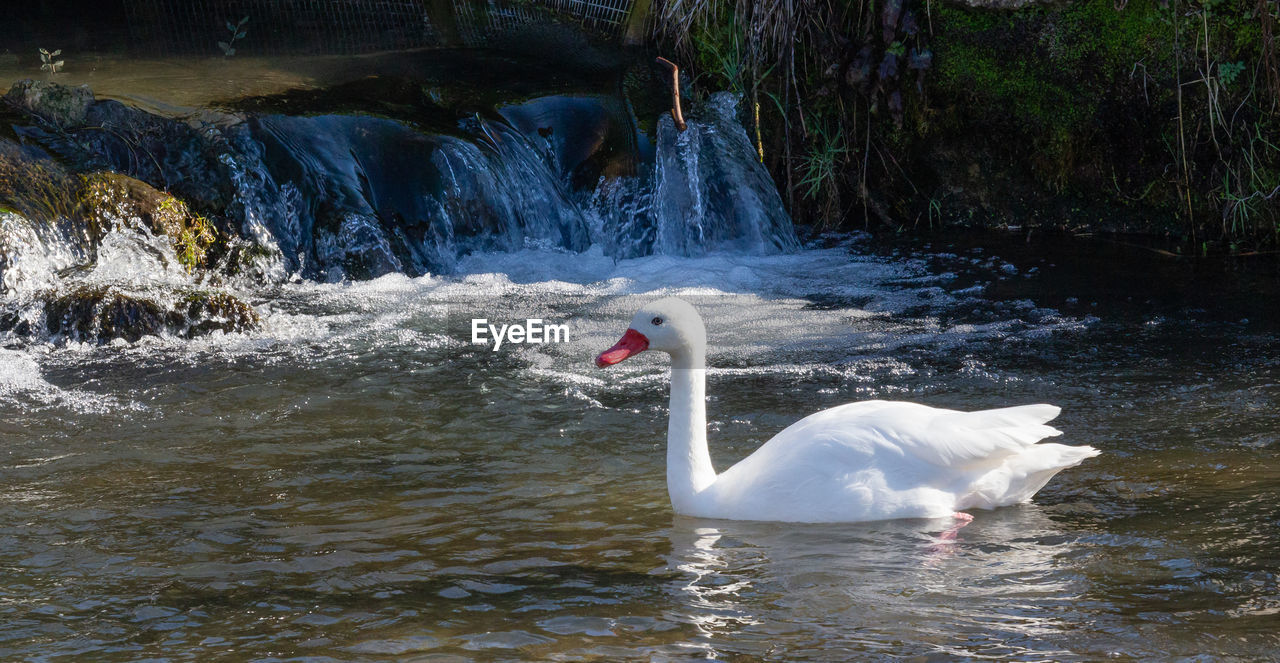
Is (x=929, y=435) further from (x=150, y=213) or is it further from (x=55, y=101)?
(x=55, y=101)

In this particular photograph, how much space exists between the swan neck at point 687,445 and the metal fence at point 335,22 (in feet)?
24.0

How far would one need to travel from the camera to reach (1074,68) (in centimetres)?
944

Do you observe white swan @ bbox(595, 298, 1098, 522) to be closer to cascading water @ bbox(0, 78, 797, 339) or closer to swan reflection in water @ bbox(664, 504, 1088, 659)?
swan reflection in water @ bbox(664, 504, 1088, 659)

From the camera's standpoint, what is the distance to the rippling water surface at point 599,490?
3.63 metres

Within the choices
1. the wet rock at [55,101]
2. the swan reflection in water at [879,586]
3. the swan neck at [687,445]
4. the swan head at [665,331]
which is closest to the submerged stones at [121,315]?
the wet rock at [55,101]

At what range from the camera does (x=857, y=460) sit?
14.8 ft

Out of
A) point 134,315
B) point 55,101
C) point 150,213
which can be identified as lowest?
point 134,315

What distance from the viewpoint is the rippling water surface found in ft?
11.9

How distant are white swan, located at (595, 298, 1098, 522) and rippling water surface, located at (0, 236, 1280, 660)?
0.31 ft

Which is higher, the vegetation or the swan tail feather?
the vegetation

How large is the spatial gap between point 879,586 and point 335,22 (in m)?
10.9

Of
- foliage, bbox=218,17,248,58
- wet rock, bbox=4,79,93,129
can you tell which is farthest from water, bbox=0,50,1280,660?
foliage, bbox=218,17,248,58

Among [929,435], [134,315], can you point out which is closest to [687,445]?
[929,435]

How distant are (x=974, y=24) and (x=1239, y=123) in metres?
2.05
